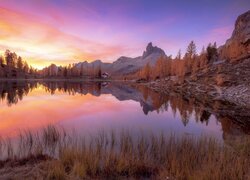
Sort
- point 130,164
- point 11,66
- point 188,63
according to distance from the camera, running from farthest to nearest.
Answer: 1. point 11,66
2. point 188,63
3. point 130,164

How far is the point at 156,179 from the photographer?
8.38 m

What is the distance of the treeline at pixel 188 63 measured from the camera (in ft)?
301

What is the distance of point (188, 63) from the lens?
10212 cm

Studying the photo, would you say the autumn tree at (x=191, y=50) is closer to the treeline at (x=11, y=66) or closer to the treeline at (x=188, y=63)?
the treeline at (x=188, y=63)

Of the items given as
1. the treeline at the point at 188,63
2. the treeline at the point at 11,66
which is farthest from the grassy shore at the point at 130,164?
the treeline at the point at 11,66

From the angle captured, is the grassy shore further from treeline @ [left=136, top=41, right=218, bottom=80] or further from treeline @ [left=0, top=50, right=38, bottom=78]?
treeline @ [left=0, top=50, right=38, bottom=78]

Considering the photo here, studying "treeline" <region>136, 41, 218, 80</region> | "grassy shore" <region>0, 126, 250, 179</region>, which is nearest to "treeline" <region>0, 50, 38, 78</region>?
"treeline" <region>136, 41, 218, 80</region>

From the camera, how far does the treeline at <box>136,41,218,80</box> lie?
3617 inches

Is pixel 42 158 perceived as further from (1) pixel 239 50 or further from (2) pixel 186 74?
(2) pixel 186 74

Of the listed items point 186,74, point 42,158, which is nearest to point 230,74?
point 186,74

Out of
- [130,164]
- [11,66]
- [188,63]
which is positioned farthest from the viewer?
[11,66]

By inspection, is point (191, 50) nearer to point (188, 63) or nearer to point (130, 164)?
point (188, 63)

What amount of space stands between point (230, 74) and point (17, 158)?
59.4 meters

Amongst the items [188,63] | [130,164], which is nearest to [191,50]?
[188,63]
